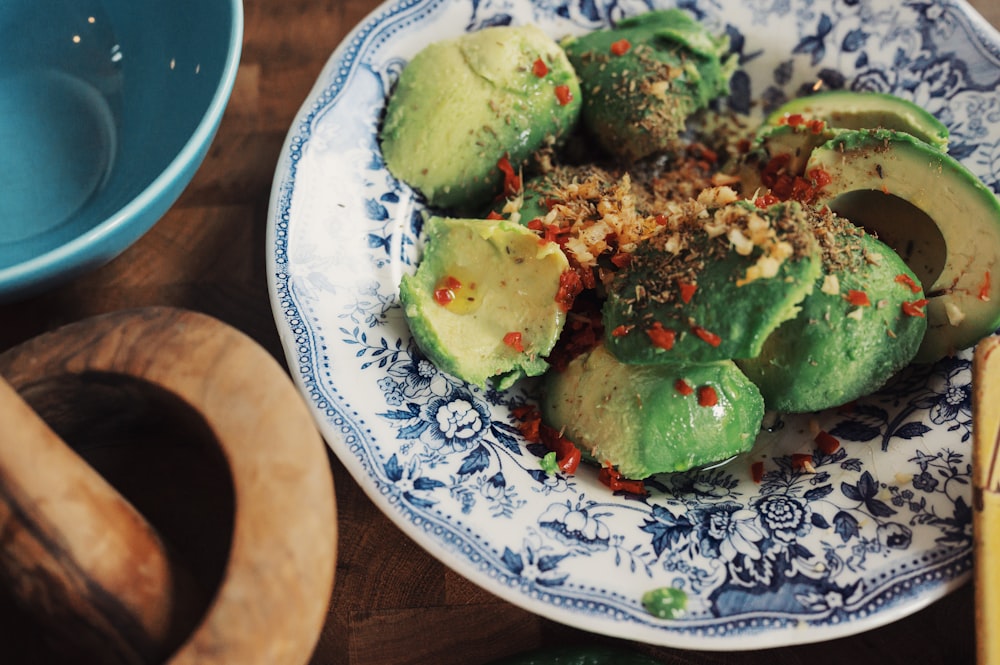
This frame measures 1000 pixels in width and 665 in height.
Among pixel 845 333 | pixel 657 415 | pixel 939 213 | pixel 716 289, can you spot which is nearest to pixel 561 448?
pixel 657 415

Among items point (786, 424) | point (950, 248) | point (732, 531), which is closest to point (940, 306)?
point (950, 248)

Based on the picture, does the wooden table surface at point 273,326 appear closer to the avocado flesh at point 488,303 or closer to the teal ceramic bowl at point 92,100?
the teal ceramic bowl at point 92,100

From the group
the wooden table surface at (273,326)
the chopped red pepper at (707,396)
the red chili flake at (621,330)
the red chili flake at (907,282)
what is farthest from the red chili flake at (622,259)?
the wooden table surface at (273,326)

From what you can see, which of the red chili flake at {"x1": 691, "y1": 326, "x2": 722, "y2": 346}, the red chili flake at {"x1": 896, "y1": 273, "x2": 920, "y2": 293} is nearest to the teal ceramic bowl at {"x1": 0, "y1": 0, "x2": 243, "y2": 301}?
the red chili flake at {"x1": 691, "y1": 326, "x2": 722, "y2": 346}

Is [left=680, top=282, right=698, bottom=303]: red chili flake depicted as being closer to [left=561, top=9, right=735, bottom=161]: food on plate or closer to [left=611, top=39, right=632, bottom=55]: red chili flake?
[left=561, top=9, right=735, bottom=161]: food on plate

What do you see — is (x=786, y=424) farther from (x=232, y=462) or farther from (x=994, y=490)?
(x=232, y=462)

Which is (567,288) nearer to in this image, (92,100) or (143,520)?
(143,520)

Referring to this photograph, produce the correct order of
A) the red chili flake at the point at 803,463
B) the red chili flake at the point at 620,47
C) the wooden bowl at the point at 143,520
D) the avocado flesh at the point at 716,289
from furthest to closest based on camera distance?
1. the red chili flake at the point at 620,47
2. the red chili flake at the point at 803,463
3. the avocado flesh at the point at 716,289
4. the wooden bowl at the point at 143,520
